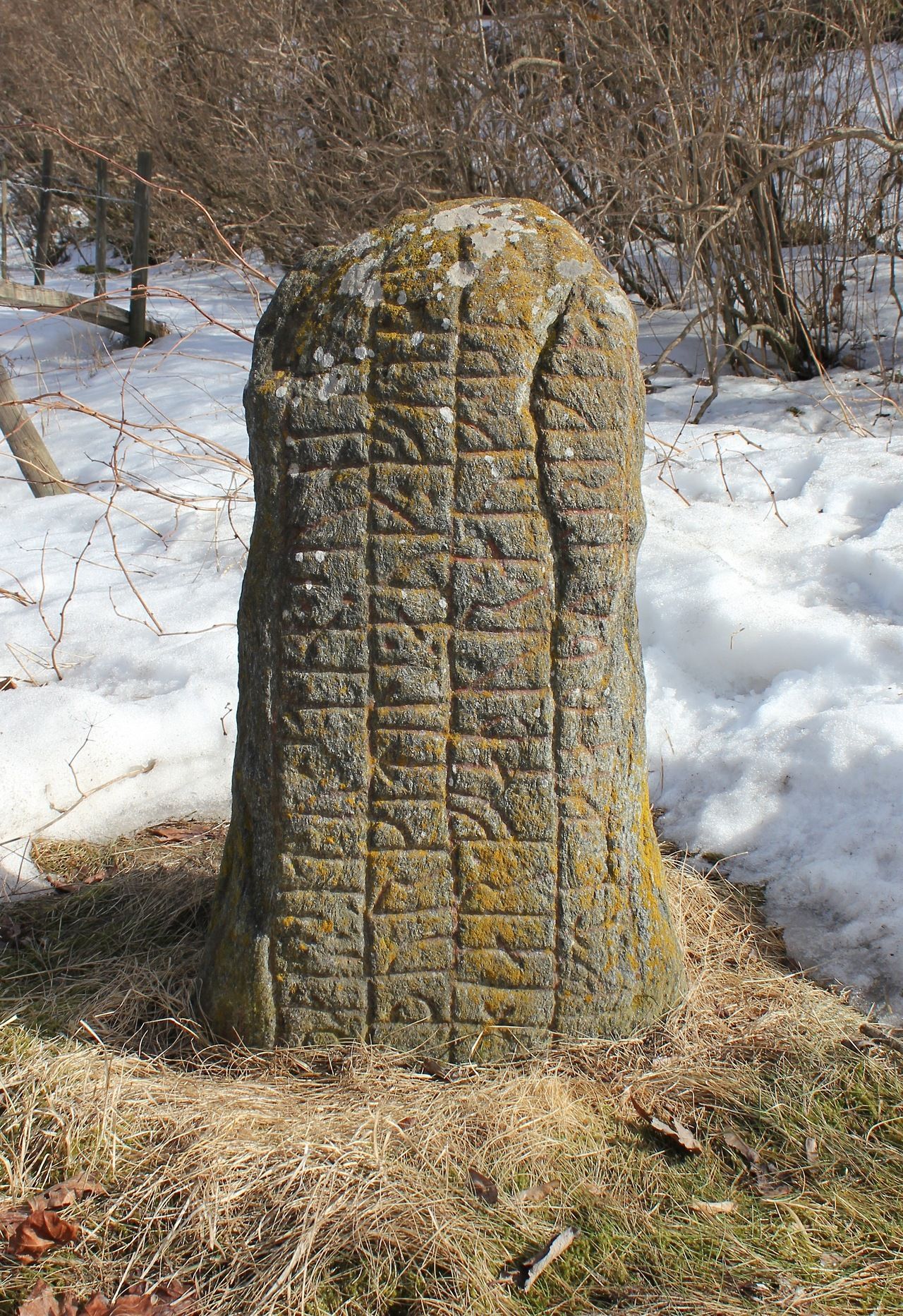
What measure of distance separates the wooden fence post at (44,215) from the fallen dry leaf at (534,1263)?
33.5 feet

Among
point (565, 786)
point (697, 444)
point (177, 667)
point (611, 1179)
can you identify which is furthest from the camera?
point (697, 444)

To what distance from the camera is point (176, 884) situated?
2.76 metres

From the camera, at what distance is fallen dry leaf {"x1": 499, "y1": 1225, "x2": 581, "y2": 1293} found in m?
1.69

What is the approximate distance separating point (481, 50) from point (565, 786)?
5.62 metres

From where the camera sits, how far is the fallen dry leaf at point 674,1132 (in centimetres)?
195

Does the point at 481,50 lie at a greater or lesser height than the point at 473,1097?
greater

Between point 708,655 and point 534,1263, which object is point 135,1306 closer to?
point 534,1263

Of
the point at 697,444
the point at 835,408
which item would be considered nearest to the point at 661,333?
the point at 835,408

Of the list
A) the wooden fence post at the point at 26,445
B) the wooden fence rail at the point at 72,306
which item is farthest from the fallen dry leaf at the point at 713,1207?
the wooden fence post at the point at 26,445

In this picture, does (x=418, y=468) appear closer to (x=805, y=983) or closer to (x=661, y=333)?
(x=805, y=983)

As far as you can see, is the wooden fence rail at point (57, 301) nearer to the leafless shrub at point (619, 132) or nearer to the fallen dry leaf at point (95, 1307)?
the leafless shrub at point (619, 132)

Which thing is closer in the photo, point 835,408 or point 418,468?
point 418,468

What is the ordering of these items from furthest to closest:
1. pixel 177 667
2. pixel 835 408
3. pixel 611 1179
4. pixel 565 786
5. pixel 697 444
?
pixel 835 408 < pixel 697 444 < pixel 177 667 < pixel 565 786 < pixel 611 1179

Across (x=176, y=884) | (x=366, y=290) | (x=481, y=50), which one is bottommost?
(x=176, y=884)
